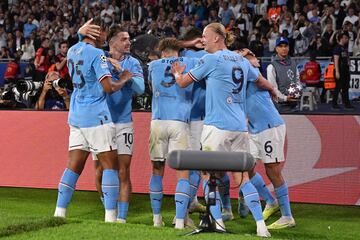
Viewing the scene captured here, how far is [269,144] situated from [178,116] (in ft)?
3.55

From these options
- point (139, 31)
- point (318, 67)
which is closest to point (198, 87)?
point (318, 67)

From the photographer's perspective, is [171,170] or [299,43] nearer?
[171,170]

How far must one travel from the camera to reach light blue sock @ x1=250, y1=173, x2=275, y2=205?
32.8 feet

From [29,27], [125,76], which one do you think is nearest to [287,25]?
[29,27]

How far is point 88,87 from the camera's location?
8859mm

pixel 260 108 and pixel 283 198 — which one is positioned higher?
pixel 260 108

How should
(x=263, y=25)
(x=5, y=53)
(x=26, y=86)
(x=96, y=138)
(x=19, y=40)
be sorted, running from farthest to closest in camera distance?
(x=19, y=40) → (x=5, y=53) → (x=263, y=25) → (x=26, y=86) → (x=96, y=138)

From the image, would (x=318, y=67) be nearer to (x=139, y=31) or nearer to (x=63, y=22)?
(x=139, y=31)

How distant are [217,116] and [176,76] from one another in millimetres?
611

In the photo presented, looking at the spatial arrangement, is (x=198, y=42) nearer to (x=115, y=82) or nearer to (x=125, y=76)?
(x=125, y=76)

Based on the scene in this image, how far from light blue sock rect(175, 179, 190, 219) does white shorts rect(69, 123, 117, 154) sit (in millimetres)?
794

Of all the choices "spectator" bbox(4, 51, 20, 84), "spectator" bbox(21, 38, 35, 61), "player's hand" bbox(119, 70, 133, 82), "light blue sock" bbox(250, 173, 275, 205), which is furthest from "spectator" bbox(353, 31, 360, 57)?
"player's hand" bbox(119, 70, 133, 82)

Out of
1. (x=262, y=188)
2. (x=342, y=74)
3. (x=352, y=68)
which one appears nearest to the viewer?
(x=262, y=188)

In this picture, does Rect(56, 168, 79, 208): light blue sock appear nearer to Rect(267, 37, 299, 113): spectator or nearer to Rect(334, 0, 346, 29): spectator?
Rect(267, 37, 299, 113): spectator
